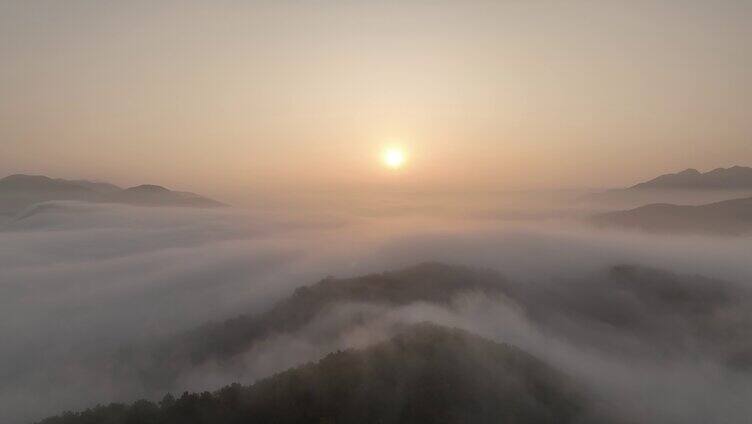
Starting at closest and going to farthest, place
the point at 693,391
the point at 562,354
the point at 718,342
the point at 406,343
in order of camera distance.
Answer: the point at 406,343, the point at 693,391, the point at 562,354, the point at 718,342

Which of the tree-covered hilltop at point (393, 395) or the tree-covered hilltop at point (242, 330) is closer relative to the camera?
the tree-covered hilltop at point (393, 395)

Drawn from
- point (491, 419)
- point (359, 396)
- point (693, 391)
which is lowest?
point (693, 391)

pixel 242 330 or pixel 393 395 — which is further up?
pixel 393 395

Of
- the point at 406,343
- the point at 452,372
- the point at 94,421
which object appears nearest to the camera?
the point at 94,421

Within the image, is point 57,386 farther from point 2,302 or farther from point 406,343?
point 406,343

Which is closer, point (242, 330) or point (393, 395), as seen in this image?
point (393, 395)

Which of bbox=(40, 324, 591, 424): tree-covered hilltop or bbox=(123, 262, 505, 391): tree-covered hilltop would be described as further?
bbox=(123, 262, 505, 391): tree-covered hilltop

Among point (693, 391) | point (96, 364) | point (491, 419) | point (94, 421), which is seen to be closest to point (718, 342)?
point (693, 391)

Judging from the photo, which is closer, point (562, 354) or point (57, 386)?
point (57, 386)
